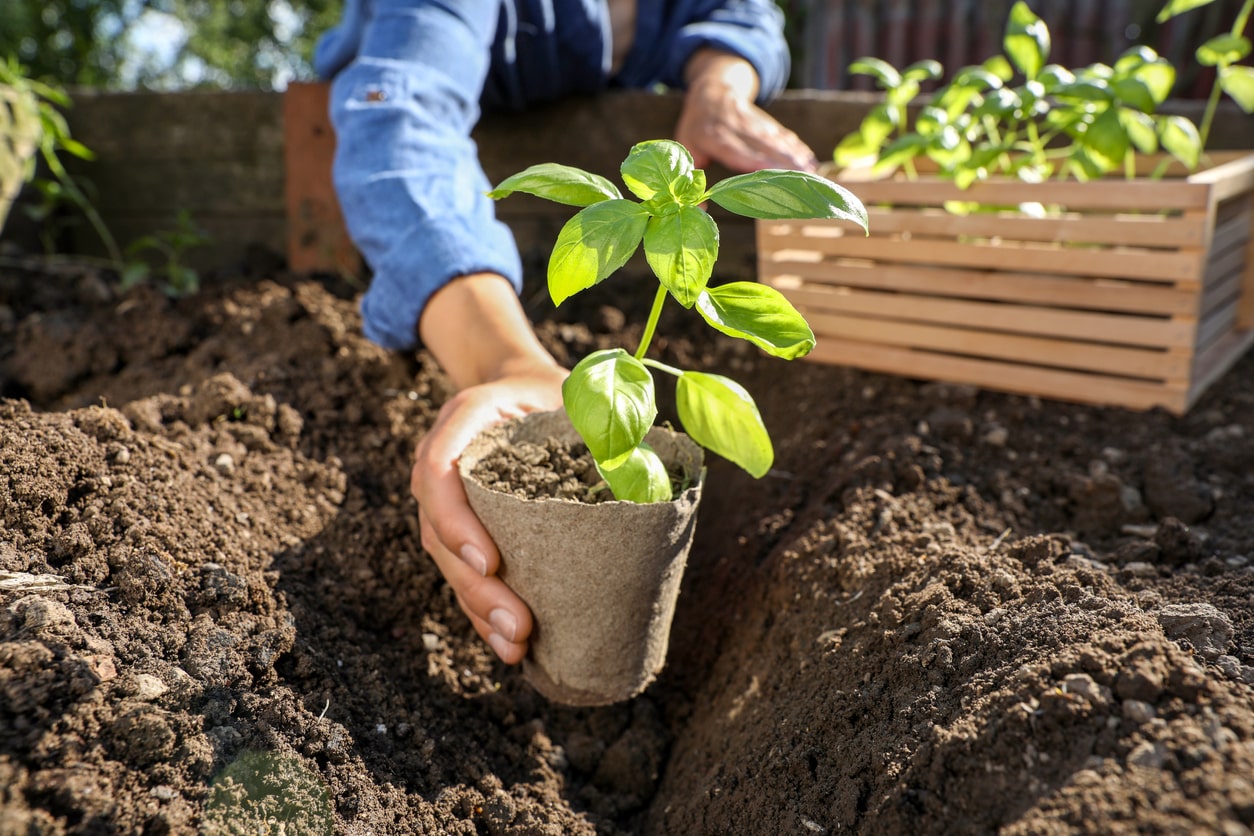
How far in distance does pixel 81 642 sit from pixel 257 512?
0.41 meters

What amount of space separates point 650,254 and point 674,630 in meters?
0.82

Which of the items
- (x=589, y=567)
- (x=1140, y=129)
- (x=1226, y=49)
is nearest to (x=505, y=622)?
(x=589, y=567)

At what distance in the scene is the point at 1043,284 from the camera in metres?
1.80

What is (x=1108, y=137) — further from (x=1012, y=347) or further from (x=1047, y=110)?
(x=1012, y=347)

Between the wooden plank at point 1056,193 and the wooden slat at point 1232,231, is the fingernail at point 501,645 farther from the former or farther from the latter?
the wooden slat at point 1232,231

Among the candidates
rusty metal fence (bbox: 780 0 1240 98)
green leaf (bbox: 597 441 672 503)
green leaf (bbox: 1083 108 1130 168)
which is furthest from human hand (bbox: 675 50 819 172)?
rusty metal fence (bbox: 780 0 1240 98)

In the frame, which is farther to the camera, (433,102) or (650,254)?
(433,102)

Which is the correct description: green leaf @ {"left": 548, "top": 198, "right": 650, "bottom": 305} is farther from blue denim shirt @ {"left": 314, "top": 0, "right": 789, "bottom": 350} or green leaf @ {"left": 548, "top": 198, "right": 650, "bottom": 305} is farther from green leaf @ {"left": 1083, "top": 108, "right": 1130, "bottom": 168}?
green leaf @ {"left": 1083, "top": 108, "right": 1130, "bottom": 168}

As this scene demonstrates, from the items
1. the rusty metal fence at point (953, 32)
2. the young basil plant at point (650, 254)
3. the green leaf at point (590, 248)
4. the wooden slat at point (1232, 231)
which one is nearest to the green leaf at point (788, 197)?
the young basil plant at point (650, 254)

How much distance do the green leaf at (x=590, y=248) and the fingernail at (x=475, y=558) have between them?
38 centimetres

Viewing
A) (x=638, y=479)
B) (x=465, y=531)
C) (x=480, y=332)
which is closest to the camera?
(x=638, y=479)

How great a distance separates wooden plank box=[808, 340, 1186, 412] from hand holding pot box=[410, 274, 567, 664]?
0.76 meters

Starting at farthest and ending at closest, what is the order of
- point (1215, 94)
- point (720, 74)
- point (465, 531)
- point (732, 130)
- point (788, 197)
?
point (720, 74) < point (732, 130) < point (1215, 94) < point (465, 531) < point (788, 197)

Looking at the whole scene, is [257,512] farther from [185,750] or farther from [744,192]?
[744,192]
